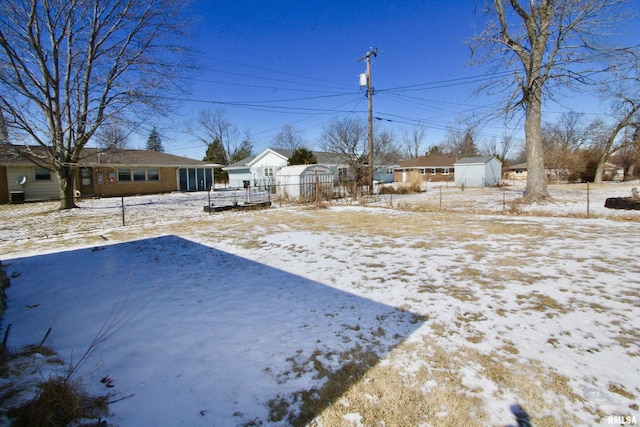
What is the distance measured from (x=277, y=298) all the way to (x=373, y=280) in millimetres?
1539

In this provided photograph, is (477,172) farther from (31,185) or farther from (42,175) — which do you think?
(31,185)

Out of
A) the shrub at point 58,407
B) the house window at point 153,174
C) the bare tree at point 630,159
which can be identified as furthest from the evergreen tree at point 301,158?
the bare tree at point 630,159

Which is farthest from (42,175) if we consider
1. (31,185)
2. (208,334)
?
(208,334)

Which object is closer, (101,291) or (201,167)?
(101,291)

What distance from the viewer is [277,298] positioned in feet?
14.0

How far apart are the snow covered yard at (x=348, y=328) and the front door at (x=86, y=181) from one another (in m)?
17.7

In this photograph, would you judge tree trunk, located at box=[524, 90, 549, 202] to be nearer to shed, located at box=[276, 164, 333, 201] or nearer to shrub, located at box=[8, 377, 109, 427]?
shed, located at box=[276, 164, 333, 201]

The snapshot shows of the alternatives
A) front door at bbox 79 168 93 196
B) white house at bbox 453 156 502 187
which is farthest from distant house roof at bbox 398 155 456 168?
front door at bbox 79 168 93 196

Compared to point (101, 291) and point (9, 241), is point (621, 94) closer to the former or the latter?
point (101, 291)

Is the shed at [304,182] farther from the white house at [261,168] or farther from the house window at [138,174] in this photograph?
the house window at [138,174]

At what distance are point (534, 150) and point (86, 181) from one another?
27858 mm

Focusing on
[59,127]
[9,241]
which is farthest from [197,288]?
[59,127]

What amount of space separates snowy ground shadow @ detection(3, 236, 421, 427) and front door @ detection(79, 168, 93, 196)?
19.6 m

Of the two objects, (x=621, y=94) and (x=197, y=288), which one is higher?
(x=621, y=94)
